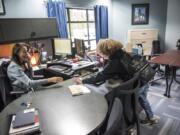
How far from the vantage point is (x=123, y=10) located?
5379 mm

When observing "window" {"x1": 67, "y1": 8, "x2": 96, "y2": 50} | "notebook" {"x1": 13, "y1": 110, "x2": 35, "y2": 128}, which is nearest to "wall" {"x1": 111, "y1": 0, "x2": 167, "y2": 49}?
"window" {"x1": 67, "y1": 8, "x2": 96, "y2": 50}

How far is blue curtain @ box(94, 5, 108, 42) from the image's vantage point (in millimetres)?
4782

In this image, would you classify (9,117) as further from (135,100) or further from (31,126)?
(135,100)

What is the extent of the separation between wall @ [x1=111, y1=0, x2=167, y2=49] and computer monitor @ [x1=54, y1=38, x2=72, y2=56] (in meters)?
2.70

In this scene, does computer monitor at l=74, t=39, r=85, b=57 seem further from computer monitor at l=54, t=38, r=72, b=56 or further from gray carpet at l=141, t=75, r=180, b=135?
gray carpet at l=141, t=75, r=180, b=135

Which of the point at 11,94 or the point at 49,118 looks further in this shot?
the point at 11,94

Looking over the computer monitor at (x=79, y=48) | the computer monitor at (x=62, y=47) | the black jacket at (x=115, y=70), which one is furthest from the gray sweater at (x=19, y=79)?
the computer monitor at (x=79, y=48)

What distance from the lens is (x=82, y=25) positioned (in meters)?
4.81

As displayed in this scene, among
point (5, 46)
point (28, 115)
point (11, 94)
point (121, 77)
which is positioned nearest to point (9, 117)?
point (28, 115)

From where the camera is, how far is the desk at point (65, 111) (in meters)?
1.15

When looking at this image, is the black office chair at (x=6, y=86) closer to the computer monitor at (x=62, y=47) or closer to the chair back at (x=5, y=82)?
the chair back at (x=5, y=82)

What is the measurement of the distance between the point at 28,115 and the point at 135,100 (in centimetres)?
93

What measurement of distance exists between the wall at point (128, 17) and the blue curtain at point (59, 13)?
86.7 inches

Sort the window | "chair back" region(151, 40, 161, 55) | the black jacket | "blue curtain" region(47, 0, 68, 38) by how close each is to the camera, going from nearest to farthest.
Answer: the black jacket, "blue curtain" region(47, 0, 68, 38), the window, "chair back" region(151, 40, 161, 55)
